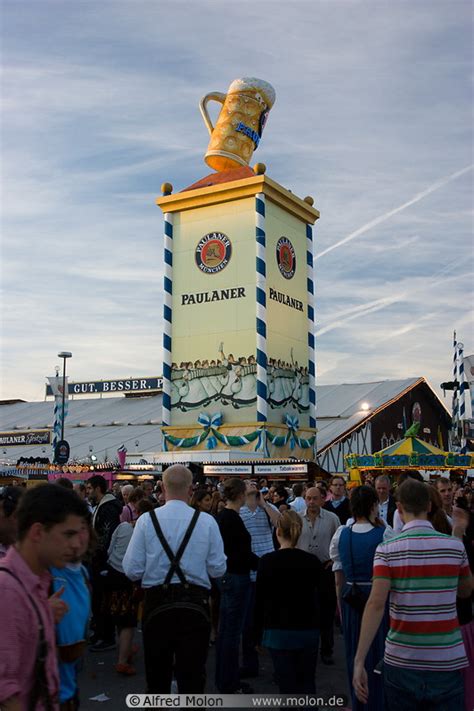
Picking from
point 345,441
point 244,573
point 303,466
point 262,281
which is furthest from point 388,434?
point 244,573

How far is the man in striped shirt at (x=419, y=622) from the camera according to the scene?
3795 millimetres

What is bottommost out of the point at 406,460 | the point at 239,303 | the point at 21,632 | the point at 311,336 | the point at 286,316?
the point at 21,632

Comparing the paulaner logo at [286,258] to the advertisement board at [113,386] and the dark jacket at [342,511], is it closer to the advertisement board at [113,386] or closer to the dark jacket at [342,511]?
the dark jacket at [342,511]

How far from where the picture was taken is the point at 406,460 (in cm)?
2844

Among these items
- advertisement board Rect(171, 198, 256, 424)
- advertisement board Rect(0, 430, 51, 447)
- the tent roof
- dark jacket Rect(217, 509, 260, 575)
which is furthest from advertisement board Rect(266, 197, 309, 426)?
dark jacket Rect(217, 509, 260, 575)

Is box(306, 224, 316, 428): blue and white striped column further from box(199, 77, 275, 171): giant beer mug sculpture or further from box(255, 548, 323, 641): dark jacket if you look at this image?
box(255, 548, 323, 641): dark jacket

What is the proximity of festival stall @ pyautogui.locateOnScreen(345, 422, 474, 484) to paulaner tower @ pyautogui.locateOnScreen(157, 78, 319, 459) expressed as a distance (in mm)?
4299

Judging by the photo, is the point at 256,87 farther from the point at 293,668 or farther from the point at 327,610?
the point at 293,668

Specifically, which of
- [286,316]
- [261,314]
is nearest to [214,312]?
[261,314]

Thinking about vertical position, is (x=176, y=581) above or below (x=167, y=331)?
below

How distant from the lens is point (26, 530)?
291cm

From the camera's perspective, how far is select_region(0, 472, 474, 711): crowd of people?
2.90 metres

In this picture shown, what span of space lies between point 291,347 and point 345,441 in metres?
10.9

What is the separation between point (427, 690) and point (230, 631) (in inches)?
141
